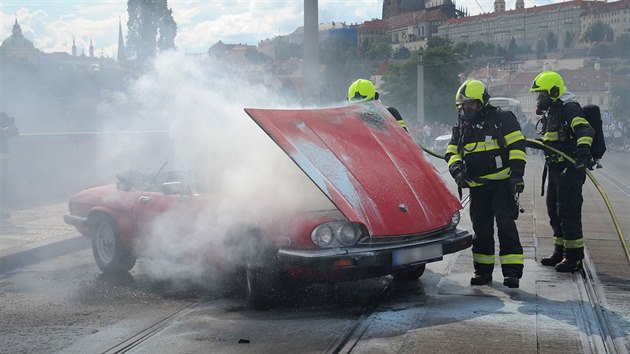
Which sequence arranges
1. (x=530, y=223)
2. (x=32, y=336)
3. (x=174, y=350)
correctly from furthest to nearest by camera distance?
(x=530, y=223) → (x=32, y=336) → (x=174, y=350)

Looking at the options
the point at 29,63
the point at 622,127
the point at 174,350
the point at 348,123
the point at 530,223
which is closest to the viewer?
the point at 174,350

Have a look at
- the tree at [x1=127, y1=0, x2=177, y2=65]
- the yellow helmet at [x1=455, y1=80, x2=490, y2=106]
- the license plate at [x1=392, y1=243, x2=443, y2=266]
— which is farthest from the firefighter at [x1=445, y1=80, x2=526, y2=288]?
the tree at [x1=127, y1=0, x2=177, y2=65]

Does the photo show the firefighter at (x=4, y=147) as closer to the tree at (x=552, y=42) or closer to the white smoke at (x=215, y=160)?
the white smoke at (x=215, y=160)

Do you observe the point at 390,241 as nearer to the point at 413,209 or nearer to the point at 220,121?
the point at 413,209

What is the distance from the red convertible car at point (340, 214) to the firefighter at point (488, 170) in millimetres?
430

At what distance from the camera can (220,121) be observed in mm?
7617

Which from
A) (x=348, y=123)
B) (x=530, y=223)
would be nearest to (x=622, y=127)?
(x=530, y=223)

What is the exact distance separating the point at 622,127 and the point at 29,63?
3715 cm

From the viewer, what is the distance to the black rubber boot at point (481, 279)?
7129mm

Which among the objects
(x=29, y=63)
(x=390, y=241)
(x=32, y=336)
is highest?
(x=29, y=63)

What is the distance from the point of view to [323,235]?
6047mm

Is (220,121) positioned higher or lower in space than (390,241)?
higher

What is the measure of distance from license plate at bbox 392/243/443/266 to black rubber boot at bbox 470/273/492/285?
37.0 inches

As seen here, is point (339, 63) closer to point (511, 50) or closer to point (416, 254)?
point (416, 254)
